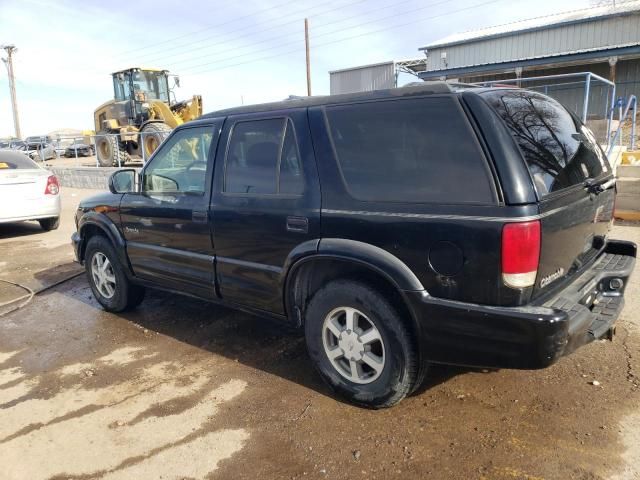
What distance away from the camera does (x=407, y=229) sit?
107 inches

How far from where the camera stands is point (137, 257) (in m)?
4.57

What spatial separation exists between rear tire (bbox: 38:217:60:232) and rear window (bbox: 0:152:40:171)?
1.08 metres

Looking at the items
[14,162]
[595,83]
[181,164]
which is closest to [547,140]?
[181,164]

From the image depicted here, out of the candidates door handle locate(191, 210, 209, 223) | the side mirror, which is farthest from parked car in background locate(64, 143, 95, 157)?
door handle locate(191, 210, 209, 223)

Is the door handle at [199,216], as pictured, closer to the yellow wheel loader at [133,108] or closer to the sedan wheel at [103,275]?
the sedan wheel at [103,275]

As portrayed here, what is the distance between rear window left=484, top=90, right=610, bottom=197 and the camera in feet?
8.60

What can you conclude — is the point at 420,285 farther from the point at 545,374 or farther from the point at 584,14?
the point at 584,14

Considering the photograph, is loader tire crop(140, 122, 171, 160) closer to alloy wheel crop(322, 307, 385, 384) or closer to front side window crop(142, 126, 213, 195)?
front side window crop(142, 126, 213, 195)

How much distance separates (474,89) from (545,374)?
2.01 meters

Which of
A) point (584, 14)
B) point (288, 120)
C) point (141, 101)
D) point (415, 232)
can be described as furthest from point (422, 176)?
point (584, 14)

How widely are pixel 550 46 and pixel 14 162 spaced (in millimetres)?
23963

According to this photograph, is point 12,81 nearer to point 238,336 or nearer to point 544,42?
Result: point 544,42

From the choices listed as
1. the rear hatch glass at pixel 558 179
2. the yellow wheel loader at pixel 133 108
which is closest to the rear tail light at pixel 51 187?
the rear hatch glass at pixel 558 179

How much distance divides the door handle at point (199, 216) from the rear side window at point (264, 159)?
289 mm
